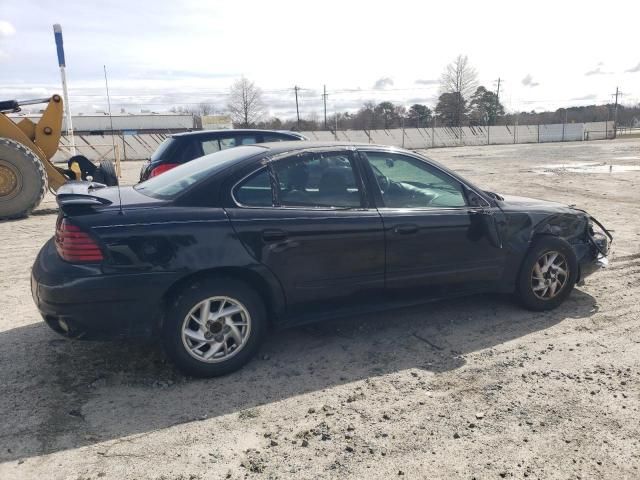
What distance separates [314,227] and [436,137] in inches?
1748

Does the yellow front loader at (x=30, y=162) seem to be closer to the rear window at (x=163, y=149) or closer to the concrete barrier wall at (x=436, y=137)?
the rear window at (x=163, y=149)

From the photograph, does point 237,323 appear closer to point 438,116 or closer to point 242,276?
point 242,276

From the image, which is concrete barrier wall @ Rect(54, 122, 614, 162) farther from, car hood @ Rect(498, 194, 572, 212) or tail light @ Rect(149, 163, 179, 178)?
car hood @ Rect(498, 194, 572, 212)

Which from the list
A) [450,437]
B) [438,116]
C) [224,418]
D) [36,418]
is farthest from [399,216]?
[438,116]

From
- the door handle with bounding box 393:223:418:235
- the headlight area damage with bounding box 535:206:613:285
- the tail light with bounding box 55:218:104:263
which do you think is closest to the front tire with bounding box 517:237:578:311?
the headlight area damage with bounding box 535:206:613:285

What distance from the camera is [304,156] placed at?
3893 mm

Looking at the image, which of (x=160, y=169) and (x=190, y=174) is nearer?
(x=190, y=174)

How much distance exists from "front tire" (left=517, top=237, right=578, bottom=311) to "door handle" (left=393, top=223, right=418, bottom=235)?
1277mm

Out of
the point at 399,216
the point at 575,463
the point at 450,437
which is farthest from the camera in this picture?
the point at 399,216

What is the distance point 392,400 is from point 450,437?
0.48 m

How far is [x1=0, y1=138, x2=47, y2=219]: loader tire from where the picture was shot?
30.3 ft

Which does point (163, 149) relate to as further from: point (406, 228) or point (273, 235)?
point (406, 228)

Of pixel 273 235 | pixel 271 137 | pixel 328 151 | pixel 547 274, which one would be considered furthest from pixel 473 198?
pixel 271 137

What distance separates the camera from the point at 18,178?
928cm
